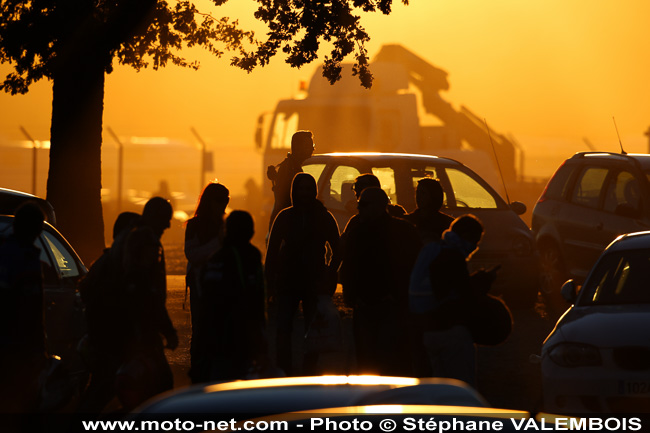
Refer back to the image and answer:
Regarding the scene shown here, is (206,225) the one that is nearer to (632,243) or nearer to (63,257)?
(63,257)

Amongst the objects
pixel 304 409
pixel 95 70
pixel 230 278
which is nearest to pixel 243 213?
pixel 230 278

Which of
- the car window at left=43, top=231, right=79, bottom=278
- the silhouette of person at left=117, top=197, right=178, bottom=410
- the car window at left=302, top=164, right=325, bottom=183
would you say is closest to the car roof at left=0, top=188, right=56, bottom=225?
the car window at left=43, top=231, right=79, bottom=278

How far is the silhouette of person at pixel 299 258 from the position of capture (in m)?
10.1

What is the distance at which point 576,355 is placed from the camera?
8.80 m

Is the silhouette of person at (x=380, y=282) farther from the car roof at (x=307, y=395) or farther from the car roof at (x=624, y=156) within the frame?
the car roof at (x=624, y=156)

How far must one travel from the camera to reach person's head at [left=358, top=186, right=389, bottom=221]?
29.5ft

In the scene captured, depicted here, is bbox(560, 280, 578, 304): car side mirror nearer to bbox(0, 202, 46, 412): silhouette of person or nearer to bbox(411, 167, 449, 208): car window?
bbox(0, 202, 46, 412): silhouette of person

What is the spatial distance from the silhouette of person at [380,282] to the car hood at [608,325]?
1.10 meters

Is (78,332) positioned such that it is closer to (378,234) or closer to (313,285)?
(313,285)

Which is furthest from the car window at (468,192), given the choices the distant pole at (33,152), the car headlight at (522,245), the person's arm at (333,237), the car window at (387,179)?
the distant pole at (33,152)

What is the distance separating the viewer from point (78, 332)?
9.96 m

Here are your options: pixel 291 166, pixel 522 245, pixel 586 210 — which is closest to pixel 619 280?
pixel 291 166

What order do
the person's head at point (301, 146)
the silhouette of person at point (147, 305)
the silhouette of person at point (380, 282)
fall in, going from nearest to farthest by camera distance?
the silhouette of person at point (147, 305) → the silhouette of person at point (380, 282) → the person's head at point (301, 146)

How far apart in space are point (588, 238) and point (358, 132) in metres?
14.3
